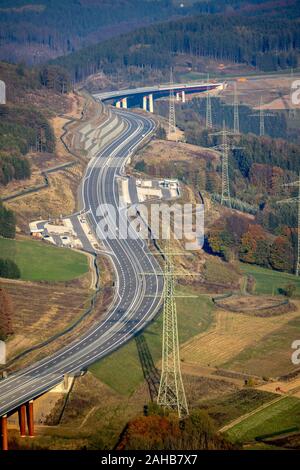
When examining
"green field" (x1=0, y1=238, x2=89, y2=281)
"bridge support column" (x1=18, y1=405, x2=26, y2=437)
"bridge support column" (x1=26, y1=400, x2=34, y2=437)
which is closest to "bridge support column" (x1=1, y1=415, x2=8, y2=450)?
"bridge support column" (x1=18, y1=405, x2=26, y2=437)

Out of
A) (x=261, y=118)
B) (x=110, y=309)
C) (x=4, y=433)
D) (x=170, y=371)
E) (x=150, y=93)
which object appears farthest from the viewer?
(x=150, y=93)

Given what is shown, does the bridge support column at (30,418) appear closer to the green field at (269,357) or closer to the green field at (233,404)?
the green field at (233,404)

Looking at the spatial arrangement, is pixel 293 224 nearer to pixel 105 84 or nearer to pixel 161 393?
pixel 161 393

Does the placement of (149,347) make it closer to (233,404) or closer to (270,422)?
(233,404)

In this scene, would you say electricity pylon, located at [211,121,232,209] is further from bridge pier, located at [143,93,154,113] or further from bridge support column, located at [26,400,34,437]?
bridge support column, located at [26,400,34,437]

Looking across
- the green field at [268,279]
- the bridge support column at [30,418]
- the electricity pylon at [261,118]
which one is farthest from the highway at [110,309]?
the electricity pylon at [261,118]

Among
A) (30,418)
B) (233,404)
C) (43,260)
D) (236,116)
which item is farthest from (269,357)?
(236,116)
